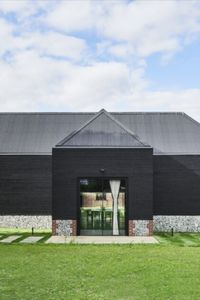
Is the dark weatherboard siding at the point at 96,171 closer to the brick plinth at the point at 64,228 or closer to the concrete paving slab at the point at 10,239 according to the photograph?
the brick plinth at the point at 64,228

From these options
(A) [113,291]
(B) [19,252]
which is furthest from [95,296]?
(B) [19,252]

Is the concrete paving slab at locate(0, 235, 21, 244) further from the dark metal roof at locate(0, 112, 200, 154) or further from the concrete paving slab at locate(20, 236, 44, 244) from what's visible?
the dark metal roof at locate(0, 112, 200, 154)

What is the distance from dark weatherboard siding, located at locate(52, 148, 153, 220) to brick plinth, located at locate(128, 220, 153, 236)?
0.87 metres

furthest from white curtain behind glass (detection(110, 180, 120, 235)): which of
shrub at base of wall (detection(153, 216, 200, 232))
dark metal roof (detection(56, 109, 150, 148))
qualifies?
shrub at base of wall (detection(153, 216, 200, 232))

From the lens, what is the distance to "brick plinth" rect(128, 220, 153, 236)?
23.8 meters

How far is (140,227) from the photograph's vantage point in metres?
23.8

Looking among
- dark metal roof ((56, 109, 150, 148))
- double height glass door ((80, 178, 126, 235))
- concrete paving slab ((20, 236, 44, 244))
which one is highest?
dark metal roof ((56, 109, 150, 148))

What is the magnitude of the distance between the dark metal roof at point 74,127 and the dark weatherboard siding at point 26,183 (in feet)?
2.10

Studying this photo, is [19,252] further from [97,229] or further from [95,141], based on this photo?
[95,141]

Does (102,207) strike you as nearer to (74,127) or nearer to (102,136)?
(102,136)

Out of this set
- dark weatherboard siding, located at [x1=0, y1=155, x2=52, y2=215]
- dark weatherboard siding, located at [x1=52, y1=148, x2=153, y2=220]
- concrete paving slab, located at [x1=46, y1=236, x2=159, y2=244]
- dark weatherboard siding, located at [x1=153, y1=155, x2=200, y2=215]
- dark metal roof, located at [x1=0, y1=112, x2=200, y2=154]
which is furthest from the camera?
dark weatherboard siding, located at [x1=0, y1=155, x2=52, y2=215]

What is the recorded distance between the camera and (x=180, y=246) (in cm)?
1991

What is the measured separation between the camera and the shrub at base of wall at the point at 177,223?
2702cm

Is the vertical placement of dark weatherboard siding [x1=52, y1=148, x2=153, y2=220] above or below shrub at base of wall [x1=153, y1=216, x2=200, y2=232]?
above
